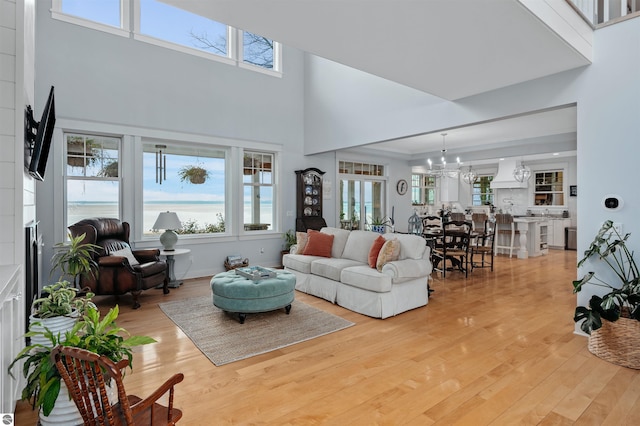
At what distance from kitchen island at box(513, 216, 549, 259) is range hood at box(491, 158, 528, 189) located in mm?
1914

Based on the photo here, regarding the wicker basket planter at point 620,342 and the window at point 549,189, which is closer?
the wicker basket planter at point 620,342

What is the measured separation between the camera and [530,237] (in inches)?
326

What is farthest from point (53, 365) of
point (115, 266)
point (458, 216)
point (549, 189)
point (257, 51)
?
point (549, 189)

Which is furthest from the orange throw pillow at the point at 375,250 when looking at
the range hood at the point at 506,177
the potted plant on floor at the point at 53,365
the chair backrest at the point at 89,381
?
the range hood at the point at 506,177

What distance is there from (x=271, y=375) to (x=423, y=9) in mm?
2948

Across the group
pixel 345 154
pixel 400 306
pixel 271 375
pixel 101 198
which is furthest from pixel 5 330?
pixel 345 154

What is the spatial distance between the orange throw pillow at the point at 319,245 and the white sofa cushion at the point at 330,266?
0.74 feet

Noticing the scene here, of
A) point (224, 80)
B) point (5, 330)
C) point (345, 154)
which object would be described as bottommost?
point (5, 330)

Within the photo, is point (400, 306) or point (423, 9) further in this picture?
Answer: point (400, 306)

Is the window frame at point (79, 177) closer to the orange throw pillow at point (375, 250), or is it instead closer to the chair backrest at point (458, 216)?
the orange throw pillow at point (375, 250)

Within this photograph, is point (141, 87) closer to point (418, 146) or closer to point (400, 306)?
point (400, 306)

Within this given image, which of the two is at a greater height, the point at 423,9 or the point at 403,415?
the point at 423,9

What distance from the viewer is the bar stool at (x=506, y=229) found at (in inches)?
317

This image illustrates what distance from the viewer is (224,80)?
6.33 m
